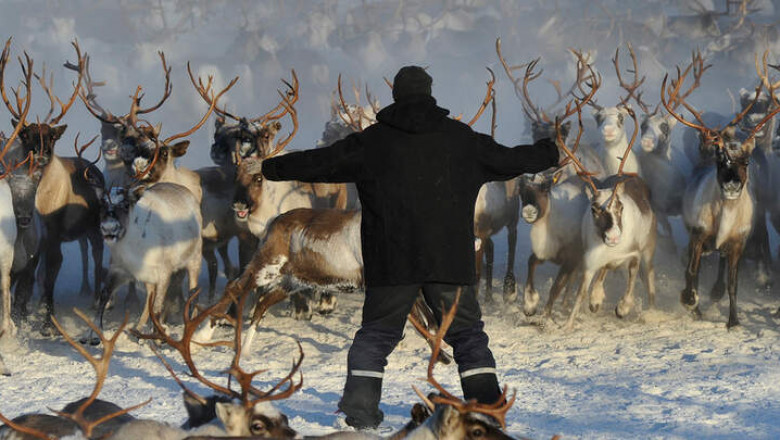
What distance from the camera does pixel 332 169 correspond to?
13.7ft

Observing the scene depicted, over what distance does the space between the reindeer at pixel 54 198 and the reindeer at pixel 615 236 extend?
162 inches

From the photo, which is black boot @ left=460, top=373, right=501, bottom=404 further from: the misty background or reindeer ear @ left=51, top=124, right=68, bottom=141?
the misty background

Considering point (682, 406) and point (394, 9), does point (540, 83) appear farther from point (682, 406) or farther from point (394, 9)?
point (682, 406)

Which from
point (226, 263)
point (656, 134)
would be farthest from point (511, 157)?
point (226, 263)

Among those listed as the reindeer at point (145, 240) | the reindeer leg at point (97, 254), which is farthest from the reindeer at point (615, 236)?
the reindeer leg at point (97, 254)

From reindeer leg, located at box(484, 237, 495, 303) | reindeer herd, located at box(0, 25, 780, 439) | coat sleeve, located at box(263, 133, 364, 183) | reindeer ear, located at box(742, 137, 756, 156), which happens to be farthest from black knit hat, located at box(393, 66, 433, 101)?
reindeer leg, located at box(484, 237, 495, 303)

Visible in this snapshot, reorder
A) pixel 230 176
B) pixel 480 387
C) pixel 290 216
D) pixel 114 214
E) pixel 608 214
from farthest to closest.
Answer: pixel 230 176 < pixel 608 214 < pixel 114 214 < pixel 290 216 < pixel 480 387

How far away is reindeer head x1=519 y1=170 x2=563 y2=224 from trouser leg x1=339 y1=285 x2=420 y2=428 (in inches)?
172

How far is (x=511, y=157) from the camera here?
13.8 feet

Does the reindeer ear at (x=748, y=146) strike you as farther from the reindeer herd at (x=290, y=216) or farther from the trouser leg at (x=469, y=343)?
the trouser leg at (x=469, y=343)

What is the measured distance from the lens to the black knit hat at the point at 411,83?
423 cm

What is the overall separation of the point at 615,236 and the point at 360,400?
3.90 metres

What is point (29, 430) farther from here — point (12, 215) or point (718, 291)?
point (718, 291)

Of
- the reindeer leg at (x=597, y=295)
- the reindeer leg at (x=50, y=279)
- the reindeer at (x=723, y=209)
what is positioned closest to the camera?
the reindeer at (x=723, y=209)
